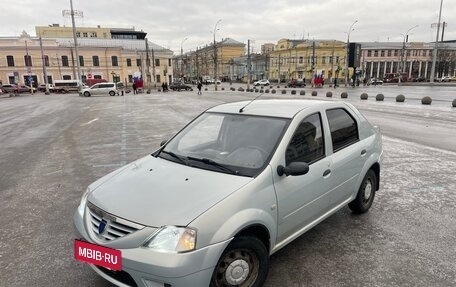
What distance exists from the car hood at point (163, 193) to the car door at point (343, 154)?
138 cm

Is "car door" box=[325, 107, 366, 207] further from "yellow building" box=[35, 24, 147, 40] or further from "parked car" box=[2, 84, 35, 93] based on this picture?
"yellow building" box=[35, 24, 147, 40]

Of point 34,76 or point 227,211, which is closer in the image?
point 227,211

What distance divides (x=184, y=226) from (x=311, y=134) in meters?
1.82

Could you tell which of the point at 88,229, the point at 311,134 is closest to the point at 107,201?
the point at 88,229

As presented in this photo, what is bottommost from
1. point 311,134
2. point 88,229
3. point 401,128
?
point 401,128

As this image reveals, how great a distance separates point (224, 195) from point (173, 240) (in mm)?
521

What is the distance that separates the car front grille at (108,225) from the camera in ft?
8.49

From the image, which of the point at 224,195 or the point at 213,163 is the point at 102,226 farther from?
the point at 213,163

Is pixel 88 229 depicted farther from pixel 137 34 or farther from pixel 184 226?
pixel 137 34

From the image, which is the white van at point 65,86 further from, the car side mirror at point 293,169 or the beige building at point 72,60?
the car side mirror at point 293,169

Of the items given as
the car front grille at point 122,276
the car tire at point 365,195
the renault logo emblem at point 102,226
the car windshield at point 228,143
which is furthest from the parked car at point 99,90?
the car front grille at point 122,276

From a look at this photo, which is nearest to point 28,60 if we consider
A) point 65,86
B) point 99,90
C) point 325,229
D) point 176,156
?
point 65,86

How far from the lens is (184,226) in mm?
2477

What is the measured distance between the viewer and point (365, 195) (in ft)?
15.4
